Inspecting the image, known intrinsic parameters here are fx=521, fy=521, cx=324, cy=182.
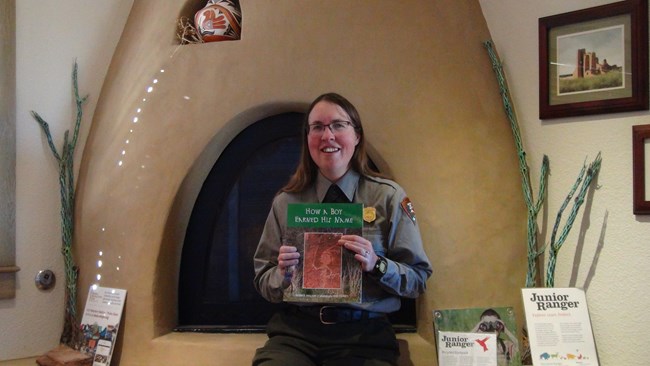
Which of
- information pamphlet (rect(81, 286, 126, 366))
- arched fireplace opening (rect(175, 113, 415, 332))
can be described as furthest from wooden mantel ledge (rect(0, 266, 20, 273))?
arched fireplace opening (rect(175, 113, 415, 332))

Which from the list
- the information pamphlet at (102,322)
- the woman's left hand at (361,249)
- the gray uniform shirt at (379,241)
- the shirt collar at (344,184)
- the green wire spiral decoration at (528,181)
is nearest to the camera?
the woman's left hand at (361,249)

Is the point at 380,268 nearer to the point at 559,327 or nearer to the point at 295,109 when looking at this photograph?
the point at 559,327

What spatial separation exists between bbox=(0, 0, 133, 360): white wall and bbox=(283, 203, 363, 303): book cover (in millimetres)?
1310

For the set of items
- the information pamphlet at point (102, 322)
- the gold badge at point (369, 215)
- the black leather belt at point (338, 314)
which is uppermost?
the gold badge at point (369, 215)

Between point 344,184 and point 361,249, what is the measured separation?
0.30 metres

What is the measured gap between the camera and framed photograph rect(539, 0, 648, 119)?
174cm

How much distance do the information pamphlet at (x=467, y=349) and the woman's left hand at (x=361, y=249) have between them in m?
0.46

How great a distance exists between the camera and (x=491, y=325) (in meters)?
1.83

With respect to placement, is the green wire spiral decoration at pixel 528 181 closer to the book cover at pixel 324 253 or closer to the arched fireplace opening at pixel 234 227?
the book cover at pixel 324 253

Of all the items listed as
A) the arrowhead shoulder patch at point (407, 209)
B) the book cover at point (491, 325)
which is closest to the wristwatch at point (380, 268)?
the arrowhead shoulder patch at point (407, 209)

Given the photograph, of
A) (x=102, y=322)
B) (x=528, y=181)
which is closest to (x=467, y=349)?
(x=528, y=181)

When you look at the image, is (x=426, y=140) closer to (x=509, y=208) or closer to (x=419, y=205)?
(x=419, y=205)

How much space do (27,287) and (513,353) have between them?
2.10 meters

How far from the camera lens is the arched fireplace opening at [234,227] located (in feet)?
7.54
